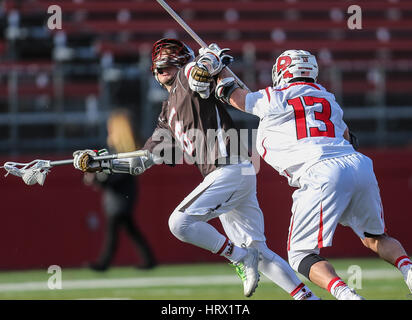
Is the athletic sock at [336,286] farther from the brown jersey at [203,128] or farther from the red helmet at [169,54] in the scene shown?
the red helmet at [169,54]

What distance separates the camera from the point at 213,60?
5109mm

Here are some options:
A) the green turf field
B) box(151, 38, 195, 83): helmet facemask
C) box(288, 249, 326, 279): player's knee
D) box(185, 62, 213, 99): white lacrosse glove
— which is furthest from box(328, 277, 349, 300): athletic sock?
the green turf field

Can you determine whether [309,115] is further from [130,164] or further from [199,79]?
[130,164]

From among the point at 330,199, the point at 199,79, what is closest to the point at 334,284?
the point at 330,199

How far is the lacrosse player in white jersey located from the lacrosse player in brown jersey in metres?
0.23

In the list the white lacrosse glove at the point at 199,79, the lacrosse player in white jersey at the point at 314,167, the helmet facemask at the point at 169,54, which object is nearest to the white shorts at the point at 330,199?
the lacrosse player in white jersey at the point at 314,167

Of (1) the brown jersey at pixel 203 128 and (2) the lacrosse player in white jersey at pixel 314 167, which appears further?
(1) the brown jersey at pixel 203 128

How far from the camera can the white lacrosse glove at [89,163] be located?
557 centimetres

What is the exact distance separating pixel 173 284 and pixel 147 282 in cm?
32

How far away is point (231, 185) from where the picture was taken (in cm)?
523

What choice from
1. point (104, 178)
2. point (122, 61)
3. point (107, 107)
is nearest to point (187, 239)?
point (104, 178)

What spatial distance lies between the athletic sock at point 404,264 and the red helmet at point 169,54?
183 centimetres

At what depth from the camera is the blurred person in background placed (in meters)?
8.94
